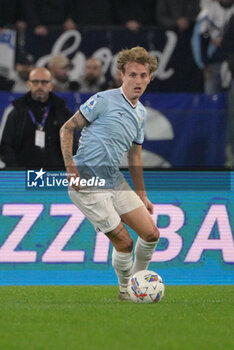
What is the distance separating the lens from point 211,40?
47.0ft

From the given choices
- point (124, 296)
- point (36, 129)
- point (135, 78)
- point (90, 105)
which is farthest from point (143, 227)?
point (36, 129)

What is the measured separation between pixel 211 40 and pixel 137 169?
605 centimetres

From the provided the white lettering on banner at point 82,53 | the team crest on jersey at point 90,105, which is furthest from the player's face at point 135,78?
the white lettering on banner at point 82,53

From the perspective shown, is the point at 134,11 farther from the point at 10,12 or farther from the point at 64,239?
the point at 64,239

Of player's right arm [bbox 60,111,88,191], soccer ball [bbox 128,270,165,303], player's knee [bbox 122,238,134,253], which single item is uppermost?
player's right arm [bbox 60,111,88,191]

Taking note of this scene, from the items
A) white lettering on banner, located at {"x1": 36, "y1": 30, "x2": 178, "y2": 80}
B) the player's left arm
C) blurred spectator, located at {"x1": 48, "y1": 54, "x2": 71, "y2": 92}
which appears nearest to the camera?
the player's left arm

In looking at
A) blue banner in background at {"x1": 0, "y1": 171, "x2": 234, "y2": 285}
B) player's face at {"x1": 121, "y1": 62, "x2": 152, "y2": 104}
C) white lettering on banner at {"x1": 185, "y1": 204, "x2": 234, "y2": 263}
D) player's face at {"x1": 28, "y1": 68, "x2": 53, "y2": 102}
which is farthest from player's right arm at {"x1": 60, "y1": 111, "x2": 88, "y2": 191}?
player's face at {"x1": 28, "y1": 68, "x2": 53, "y2": 102}

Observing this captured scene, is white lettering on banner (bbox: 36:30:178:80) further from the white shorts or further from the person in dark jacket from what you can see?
the white shorts

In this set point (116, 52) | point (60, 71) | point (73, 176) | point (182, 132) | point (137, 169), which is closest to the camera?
point (73, 176)

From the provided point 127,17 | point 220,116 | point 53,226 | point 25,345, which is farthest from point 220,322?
point 127,17

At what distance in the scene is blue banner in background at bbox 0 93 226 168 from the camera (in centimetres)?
1348

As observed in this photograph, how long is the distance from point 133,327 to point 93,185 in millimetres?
2041

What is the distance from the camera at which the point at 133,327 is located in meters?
6.54

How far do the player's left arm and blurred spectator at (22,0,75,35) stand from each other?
6.88 metres
